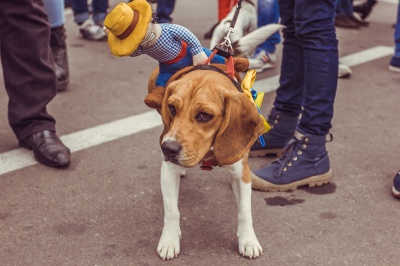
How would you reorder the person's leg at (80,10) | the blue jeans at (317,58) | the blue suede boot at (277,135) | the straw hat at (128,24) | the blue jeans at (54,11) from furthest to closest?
the person's leg at (80,10), the blue jeans at (54,11), the blue suede boot at (277,135), the blue jeans at (317,58), the straw hat at (128,24)

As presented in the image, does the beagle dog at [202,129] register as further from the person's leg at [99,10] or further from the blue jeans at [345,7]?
the blue jeans at [345,7]

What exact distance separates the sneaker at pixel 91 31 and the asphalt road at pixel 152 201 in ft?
4.85

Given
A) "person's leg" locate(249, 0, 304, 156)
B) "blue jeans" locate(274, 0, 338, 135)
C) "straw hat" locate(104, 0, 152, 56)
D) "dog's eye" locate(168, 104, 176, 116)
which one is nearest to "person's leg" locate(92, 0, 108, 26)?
"person's leg" locate(249, 0, 304, 156)

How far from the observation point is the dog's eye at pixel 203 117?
2.32 m

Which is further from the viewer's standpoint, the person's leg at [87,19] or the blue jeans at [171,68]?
the person's leg at [87,19]

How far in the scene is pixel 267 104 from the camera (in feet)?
14.5

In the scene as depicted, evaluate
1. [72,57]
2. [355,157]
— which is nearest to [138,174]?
[355,157]

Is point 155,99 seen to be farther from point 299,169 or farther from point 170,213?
point 299,169

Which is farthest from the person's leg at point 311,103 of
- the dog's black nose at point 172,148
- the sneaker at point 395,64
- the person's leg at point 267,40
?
the sneaker at point 395,64

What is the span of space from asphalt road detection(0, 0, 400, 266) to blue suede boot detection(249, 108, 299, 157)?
0.06 metres

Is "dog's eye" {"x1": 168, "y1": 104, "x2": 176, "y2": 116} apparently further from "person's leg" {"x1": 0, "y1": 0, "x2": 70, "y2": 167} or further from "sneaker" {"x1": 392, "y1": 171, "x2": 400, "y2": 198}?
"sneaker" {"x1": 392, "y1": 171, "x2": 400, "y2": 198}

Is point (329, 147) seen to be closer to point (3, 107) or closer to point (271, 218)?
point (271, 218)

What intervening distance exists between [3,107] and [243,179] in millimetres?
2206

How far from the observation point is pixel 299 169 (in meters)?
3.26
